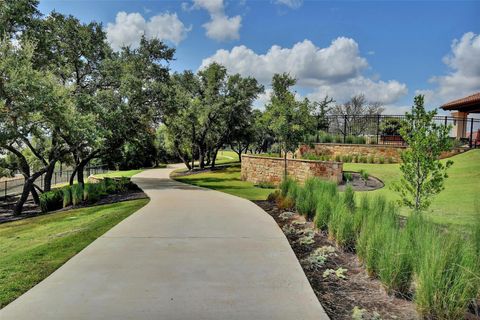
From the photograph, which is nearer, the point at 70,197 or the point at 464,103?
the point at 70,197

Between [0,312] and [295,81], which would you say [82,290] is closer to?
[0,312]

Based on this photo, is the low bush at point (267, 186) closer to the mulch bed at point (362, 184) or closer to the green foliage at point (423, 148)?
the mulch bed at point (362, 184)

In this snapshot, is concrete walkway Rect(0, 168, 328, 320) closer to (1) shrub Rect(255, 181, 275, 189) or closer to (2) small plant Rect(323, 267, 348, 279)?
(2) small plant Rect(323, 267, 348, 279)

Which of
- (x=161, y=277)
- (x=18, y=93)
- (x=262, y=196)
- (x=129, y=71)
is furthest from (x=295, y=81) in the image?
(x=161, y=277)

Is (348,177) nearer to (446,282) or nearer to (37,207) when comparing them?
(446,282)

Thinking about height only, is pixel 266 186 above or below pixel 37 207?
above

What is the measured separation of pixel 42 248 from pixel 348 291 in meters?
5.41

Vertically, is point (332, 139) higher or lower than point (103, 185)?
higher

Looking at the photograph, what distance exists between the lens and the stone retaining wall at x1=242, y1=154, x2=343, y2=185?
14.8 m

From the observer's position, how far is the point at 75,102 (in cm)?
1509

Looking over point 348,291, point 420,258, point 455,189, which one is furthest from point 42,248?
point 455,189

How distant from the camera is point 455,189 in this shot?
11.4 metres

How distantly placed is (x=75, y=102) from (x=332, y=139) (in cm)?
1444

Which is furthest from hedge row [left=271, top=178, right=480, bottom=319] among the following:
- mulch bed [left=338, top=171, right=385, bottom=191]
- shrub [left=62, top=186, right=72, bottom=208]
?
A: shrub [left=62, top=186, right=72, bottom=208]
